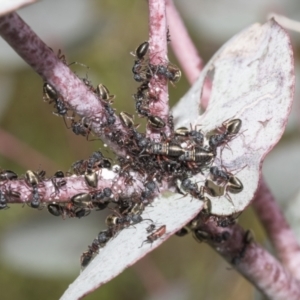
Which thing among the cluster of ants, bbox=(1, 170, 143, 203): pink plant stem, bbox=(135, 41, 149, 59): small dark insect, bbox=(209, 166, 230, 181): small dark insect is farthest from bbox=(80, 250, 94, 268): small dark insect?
bbox=(135, 41, 149, 59): small dark insect

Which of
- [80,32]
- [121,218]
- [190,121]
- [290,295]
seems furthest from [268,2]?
[121,218]

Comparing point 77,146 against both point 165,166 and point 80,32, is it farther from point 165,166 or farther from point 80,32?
point 165,166

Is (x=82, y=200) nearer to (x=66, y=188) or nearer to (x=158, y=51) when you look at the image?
(x=66, y=188)

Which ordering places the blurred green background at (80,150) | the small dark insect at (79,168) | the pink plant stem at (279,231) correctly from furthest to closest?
the blurred green background at (80,150) < the pink plant stem at (279,231) < the small dark insect at (79,168)

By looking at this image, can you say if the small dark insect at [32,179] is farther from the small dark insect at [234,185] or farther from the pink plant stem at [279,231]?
the pink plant stem at [279,231]

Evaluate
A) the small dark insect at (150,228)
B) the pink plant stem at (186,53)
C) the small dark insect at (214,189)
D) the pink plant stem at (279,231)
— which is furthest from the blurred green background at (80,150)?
the small dark insect at (150,228)

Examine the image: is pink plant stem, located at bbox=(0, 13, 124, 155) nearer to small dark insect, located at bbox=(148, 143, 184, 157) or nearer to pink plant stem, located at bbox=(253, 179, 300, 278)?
small dark insect, located at bbox=(148, 143, 184, 157)
